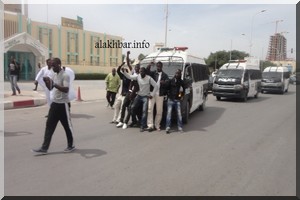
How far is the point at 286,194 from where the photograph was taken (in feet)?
14.6

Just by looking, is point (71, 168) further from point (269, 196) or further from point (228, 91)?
point (228, 91)

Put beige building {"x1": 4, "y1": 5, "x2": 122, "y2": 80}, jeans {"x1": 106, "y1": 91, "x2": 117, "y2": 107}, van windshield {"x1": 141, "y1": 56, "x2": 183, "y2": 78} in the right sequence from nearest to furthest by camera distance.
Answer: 1. van windshield {"x1": 141, "y1": 56, "x2": 183, "y2": 78}
2. jeans {"x1": 106, "y1": 91, "x2": 117, "y2": 107}
3. beige building {"x1": 4, "y1": 5, "x2": 122, "y2": 80}

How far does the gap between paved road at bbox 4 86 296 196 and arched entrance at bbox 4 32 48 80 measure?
21.8 meters

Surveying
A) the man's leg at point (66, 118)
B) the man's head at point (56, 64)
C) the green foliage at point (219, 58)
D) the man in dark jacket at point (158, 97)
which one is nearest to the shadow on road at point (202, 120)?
the man in dark jacket at point (158, 97)

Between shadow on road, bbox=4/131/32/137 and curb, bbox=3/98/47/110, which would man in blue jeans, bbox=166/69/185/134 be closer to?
shadow on road, bbox=4/131/32/137

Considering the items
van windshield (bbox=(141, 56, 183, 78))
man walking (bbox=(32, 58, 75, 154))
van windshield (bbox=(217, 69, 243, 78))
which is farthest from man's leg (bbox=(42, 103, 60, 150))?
van windshield (bbox=(217, 69, 243, 78))

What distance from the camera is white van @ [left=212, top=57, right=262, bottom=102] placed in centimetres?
1692

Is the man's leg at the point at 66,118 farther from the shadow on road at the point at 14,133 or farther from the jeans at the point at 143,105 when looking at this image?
the jeans at the point at 143,105

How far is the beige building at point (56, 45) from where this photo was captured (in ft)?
99.7

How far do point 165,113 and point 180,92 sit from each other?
0.92 metres

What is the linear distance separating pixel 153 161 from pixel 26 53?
1146 inches

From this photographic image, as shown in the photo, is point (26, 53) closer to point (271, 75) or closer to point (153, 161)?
point (271, 75)

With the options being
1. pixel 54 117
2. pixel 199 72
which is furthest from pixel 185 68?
pixel 54 117

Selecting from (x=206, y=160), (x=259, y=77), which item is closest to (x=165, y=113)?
(x=206, y=160)
